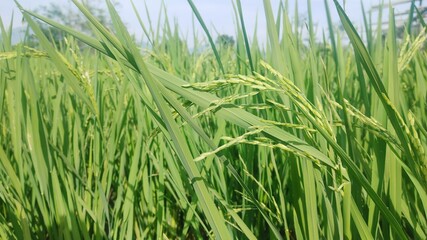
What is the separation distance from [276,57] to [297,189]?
0.18 m

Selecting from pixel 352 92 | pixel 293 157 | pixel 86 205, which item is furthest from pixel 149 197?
pixel 352 92

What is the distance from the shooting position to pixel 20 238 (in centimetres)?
68

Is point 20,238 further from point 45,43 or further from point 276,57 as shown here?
point 276,57

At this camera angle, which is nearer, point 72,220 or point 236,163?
point 72,220

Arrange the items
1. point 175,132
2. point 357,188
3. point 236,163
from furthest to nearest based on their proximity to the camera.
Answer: point 236,163 → point 357,188 → point 175,132

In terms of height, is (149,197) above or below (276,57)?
below

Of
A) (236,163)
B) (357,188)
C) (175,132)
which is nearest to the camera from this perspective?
(175,132)

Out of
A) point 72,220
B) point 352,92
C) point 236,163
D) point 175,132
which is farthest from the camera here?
point 352,92

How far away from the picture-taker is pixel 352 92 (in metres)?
0.98

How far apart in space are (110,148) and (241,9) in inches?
14.6

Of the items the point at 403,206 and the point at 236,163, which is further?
the point at 236,163

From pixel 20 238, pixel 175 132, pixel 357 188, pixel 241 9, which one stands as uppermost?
pixel 241 9

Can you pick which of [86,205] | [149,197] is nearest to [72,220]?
[86,205]

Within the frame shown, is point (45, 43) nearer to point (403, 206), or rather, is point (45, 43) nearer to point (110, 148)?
point (110, 148)
